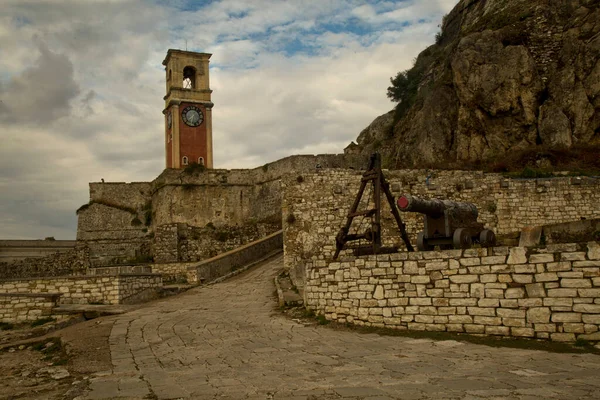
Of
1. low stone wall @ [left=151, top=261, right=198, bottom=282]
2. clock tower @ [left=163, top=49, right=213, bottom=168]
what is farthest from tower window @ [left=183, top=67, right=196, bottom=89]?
low stone wall @ [left=151, top=261, right=198, bottom=282]

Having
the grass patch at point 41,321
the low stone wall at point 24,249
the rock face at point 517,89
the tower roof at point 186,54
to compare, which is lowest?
the grass patch at point 41,321

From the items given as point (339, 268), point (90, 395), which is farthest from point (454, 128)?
point (90, 395)

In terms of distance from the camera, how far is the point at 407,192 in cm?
1880

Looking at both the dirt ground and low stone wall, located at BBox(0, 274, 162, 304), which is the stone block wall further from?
the dirt ground

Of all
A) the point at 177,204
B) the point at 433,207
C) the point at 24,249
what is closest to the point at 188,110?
the point at 177,204

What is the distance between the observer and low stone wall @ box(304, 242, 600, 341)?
802 cm

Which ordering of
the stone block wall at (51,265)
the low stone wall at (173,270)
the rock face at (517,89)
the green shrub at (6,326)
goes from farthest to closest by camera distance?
the stone block wall at (51,265), the rock face at (517,89), the low stone wall at (173,270), the green shrub at (6,326)

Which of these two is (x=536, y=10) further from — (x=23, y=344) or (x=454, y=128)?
(x=23, y=344)

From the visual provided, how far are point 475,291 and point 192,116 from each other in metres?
40.8

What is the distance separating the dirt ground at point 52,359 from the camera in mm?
7198

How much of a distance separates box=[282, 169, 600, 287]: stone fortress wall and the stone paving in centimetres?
746

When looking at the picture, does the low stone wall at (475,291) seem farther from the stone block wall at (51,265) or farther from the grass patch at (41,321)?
the stone block wall at (51,265)

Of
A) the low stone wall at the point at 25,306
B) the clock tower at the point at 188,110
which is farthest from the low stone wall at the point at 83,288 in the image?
the clock tower at the point at 188,110

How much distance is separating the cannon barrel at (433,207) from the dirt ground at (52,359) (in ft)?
19.4
